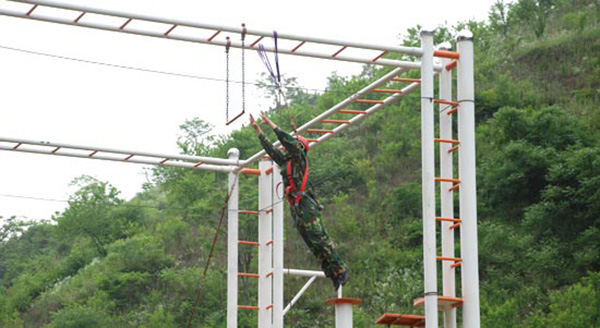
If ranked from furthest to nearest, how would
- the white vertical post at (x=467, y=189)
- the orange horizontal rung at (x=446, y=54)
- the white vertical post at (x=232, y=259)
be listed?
the white vertical post at (x=232, y=259) → the orange horizontal rung at (x=446, y=54) → the white vertical post at (x=467, y=189)

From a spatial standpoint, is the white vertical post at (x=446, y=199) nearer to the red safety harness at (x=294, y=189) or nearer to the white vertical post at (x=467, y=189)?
the white vertical post at (x=467, y=189)

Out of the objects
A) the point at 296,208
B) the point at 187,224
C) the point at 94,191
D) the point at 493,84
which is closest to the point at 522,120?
the point at 493,84

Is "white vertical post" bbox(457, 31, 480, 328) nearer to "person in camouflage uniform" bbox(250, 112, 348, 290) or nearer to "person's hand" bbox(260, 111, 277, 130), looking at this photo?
"person in camouflage uniform" bbox(250, 112, 348, 290)

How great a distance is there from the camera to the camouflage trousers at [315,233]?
10.9 metres

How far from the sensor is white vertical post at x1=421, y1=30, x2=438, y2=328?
35.4 ft

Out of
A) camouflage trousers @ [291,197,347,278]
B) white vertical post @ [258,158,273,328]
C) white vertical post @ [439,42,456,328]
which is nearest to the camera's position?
camouflage trousers @ [291,197,347,278]

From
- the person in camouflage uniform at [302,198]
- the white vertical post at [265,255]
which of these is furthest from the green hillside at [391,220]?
the person in camouflage uniform at [302,198]

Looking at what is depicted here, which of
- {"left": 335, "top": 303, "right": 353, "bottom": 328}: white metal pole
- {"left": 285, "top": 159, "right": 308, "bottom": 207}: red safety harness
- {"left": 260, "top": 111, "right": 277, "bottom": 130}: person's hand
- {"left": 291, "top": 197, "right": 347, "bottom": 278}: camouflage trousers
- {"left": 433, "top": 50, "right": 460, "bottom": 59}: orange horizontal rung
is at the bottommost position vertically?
{"left": 335, "top": 303, "right": 353, "bottom": 328}: white metal pole

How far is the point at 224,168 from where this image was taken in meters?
14.4

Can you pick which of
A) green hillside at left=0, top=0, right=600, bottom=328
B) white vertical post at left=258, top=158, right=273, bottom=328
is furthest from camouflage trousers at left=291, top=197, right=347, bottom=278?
green hillside at left=0, top=0, right=600, bottom=328

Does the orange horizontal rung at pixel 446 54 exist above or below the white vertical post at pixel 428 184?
above

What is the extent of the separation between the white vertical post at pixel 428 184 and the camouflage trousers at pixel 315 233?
868mm

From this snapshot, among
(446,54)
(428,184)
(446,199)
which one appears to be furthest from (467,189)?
(446,54)

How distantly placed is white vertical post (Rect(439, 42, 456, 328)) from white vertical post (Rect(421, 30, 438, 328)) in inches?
18.8
